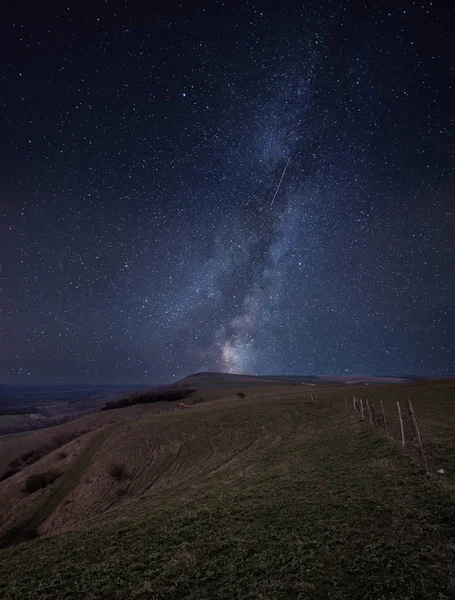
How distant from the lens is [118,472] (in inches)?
1415

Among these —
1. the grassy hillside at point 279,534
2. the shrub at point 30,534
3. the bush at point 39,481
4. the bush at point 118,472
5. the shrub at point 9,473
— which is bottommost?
the shrub at point 30,534

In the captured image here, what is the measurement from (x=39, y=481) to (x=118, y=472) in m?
10.9

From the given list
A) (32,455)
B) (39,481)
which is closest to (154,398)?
(32,455)

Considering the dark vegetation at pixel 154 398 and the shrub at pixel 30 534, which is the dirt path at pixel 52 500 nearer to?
the shrub at pixel 30 534

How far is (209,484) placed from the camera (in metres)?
21.7

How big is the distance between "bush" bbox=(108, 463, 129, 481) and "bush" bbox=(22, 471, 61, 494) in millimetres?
7690

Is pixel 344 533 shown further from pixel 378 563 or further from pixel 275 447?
pixel 275 447

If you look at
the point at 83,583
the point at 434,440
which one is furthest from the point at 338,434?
the point at 83,583

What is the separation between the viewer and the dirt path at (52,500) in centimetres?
2879

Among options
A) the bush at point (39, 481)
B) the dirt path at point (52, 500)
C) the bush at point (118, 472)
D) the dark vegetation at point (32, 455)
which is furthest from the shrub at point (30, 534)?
the dark vegetation at point (32, 455)

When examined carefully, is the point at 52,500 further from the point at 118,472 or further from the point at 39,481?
the point at 39,481

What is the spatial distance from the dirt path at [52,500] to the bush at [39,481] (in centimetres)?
189

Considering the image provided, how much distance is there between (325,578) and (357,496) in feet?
Result: 19.5

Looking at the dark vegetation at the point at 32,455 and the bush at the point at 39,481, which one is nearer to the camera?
the bush at the point at 39,481
